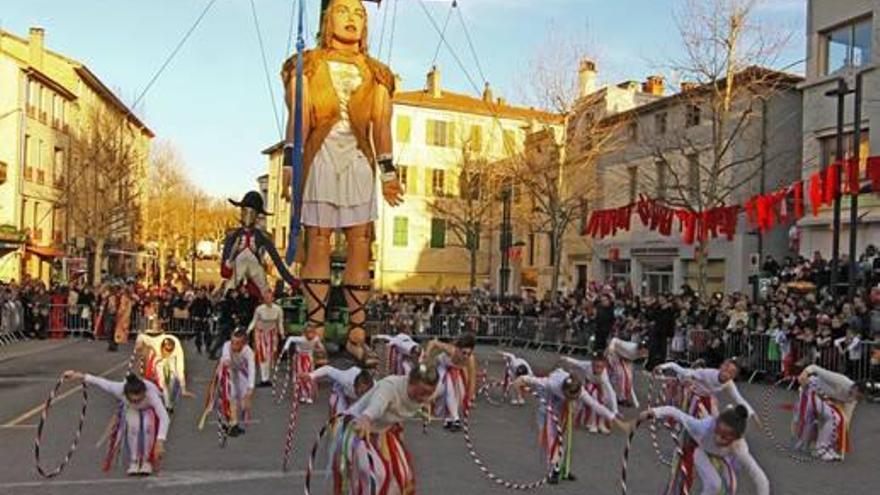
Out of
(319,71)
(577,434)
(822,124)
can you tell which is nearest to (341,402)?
(577,434)

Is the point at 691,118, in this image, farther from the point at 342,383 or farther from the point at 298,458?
the point at 342,383

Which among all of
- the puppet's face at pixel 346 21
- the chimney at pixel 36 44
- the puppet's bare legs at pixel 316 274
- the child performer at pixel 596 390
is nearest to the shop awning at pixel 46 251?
the chimney at pixel 36 44

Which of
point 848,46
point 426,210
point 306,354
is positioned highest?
point 848,46

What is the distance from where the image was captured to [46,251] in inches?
2074

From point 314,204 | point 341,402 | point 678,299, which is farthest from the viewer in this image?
point 678,299

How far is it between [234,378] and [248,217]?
7674 millimetres

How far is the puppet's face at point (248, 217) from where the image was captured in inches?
767

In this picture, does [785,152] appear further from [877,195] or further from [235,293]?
[235,293]

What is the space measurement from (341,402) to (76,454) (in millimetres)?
3076

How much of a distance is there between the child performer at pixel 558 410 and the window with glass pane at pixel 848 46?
21.9 metres

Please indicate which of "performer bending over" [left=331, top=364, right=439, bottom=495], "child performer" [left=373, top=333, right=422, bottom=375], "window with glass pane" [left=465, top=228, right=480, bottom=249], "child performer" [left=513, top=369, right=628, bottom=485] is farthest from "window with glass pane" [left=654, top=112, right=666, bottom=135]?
"performer bending over" [left=331, top=364, right=439, bottom=495]

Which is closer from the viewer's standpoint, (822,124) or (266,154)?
(822,124)

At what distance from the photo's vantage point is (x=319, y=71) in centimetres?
1667

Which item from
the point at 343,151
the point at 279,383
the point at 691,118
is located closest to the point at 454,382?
the point at 343,151
